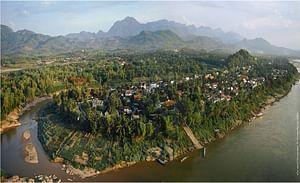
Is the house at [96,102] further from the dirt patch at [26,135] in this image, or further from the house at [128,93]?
the dirt patch at [26,135]

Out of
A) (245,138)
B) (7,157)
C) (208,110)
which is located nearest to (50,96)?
(7,157)

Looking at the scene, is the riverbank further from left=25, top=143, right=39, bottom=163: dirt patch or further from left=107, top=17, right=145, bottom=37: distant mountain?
left=107, top=17, right=145, bottom=37: distant mountain

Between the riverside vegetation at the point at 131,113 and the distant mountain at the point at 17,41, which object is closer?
the riverside vegetation at the point at 131,113

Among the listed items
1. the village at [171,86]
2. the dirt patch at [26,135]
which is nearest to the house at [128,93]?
the village at [171,86]

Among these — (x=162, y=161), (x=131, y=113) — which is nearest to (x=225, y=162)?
(x=162, y=161)

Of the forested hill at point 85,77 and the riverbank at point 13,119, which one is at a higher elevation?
the forested hill at point 85,77

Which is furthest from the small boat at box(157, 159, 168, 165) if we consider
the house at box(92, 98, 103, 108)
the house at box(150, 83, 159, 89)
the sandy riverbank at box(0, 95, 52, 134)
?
the house at box(150, 83, 159, 89)

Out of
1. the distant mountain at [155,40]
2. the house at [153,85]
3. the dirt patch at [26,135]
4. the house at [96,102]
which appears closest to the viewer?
the dirt patch at [26,135]

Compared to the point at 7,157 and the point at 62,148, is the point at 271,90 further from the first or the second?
the point at 7,157

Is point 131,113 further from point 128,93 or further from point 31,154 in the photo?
point 128,93
